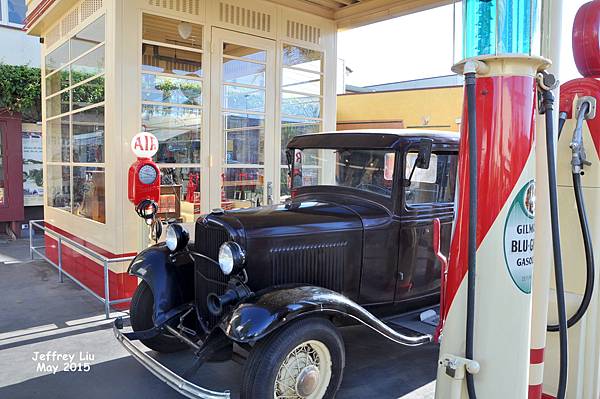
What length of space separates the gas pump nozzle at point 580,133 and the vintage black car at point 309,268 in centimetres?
126

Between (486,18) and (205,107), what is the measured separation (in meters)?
4.43

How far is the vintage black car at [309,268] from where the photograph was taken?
2.73 meters

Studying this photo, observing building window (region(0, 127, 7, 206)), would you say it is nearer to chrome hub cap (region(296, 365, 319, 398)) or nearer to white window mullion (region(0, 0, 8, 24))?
white window mullion (region(0, 0, 8, 24))

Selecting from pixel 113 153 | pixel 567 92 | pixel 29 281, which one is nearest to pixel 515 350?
pixel 567 92

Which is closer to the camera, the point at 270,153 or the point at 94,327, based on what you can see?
the point at 94,327

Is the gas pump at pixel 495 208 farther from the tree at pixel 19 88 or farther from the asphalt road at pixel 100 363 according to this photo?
the tree at pixel 19 88

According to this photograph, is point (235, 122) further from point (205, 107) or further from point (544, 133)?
point (544, 133)

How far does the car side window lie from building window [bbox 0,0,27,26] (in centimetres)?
1020

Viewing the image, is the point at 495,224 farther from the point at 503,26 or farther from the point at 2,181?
the point at 2,181

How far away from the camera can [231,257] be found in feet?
9.39

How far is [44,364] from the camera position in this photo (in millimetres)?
3611

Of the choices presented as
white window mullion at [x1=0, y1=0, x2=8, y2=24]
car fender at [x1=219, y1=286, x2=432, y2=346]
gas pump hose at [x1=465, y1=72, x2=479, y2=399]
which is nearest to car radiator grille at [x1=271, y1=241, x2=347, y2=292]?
car fender at [x1=219, y1=286, x2=432, y2=346]

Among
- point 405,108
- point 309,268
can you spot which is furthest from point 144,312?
point 405,108

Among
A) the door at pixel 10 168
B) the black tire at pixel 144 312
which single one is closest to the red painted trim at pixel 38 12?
the door at pixel 10 168
